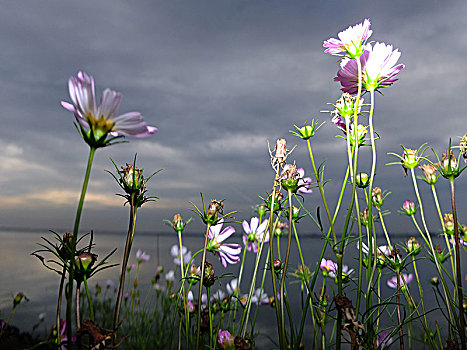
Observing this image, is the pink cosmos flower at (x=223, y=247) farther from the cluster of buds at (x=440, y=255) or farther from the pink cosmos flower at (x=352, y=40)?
the cluster of buds at (x=440, y=255)

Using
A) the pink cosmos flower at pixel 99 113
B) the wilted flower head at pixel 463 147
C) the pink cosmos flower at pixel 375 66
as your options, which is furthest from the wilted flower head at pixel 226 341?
the wilted flower head at pixel 463 147

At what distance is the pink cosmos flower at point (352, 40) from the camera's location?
667 millimetres

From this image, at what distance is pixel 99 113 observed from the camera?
1.52 ft

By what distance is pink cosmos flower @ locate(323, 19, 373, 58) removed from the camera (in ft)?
2.19

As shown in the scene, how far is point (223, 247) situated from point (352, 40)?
1.69 ft

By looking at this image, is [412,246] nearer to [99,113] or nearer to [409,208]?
[409,208]

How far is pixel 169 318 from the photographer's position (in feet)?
6.34

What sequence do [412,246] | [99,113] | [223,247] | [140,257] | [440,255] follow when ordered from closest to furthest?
[99,113]
[223,247]
[412,246]
[440,255]
[140,257]

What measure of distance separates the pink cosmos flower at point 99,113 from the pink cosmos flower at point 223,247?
0.46 metres

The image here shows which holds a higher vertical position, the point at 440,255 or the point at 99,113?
the point at 99,113

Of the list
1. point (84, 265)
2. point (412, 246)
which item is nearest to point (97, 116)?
point (84, 265)

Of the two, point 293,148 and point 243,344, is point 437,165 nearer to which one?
point 293,148

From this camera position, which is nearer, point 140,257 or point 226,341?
point 226,341

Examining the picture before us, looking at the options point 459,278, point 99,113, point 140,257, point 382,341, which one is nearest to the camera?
point 99,113
